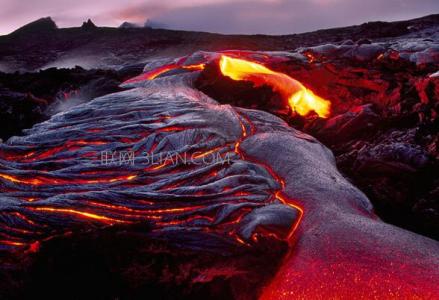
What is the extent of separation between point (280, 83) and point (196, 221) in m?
3.47

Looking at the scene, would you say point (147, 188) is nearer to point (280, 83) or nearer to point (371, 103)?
point (280, 83)

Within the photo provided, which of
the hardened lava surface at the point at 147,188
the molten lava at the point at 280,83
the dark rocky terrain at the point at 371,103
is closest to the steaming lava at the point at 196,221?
the hardened lava surface at the point at 147,188

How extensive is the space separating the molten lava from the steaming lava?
1886 millimetres

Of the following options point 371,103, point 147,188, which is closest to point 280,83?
point 371,103

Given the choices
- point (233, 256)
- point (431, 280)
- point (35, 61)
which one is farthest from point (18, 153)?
point (35, 61)

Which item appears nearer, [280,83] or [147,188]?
[147,188]

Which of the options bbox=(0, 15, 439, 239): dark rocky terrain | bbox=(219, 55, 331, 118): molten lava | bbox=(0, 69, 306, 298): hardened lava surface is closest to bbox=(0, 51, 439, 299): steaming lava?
bbox=(0, 69, 306, 298): hardened lava surface

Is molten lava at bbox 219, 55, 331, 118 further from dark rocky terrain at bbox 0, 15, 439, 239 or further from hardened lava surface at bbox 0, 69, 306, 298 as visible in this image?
hardened lava surface at bbox 0, 69, 306, 298

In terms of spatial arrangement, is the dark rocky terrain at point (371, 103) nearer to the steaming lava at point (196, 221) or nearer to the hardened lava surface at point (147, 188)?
the steaming lava at point (196, 221)

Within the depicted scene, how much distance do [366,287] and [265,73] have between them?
4.12m

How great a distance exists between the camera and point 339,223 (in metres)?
2.56

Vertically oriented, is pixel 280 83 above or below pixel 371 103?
above

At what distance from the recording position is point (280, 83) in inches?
220

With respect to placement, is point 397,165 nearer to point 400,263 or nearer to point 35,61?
point 400,263
